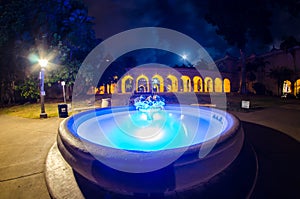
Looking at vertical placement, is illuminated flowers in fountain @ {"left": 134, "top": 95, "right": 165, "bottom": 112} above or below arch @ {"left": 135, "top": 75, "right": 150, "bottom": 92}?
below

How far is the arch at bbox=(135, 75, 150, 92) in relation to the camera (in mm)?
30403

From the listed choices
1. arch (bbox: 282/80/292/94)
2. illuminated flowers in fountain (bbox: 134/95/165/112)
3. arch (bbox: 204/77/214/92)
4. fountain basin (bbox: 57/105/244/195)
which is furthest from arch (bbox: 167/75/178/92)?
fountain basin (bbox: 57/105/244/195)

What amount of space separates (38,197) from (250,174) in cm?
335

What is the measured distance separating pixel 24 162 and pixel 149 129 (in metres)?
3.06

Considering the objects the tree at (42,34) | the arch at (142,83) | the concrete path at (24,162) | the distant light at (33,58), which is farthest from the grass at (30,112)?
the arch at (142,83)

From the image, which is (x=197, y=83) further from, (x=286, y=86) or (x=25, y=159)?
(x=25, y=159)

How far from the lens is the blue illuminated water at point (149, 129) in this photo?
4027 millimetres

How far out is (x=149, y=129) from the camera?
488 centimetres

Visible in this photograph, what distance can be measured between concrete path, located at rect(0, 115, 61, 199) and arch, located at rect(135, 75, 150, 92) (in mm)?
25101

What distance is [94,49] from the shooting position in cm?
1628

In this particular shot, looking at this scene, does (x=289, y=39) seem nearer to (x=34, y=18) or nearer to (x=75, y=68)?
(x=75, y=68)

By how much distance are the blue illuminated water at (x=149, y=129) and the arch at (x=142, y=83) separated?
79.6 feet

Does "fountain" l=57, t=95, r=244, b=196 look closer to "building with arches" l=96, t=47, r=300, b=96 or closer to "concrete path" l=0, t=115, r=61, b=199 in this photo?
"concrete path" l=0, t=115, r=61, b=199

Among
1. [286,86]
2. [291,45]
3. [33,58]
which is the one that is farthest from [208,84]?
[33,58]
